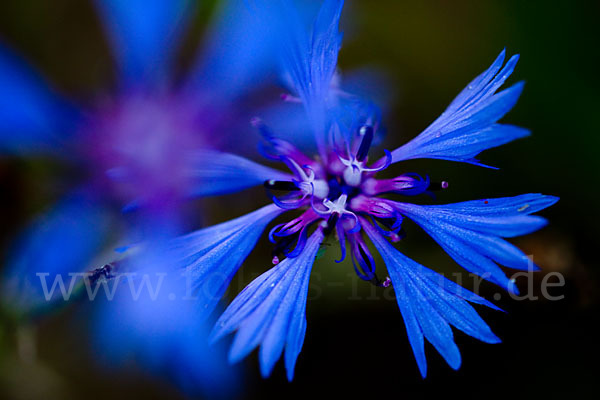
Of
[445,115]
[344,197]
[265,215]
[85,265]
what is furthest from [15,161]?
[445,115]

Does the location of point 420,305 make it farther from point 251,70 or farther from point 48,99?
point 48,99

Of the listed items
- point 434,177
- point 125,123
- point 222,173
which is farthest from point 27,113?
point 434,177

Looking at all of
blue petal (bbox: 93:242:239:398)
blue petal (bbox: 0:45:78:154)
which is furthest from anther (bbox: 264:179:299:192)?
blue petal (bbox: 0:45:78:154)

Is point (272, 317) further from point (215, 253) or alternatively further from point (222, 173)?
point (222, 173)

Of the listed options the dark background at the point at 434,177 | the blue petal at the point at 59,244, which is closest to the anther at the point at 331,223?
the dark background at the point at 434,177

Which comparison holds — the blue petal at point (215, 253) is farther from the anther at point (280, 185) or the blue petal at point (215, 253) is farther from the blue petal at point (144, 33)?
the blue petal at point (144, 33)
